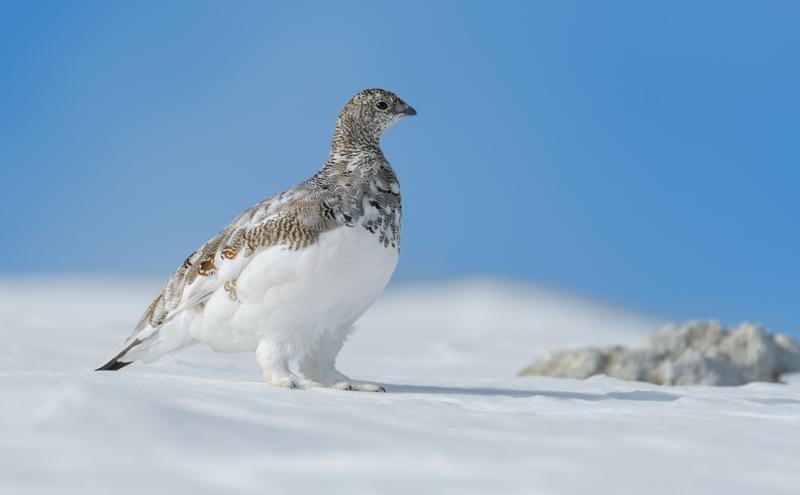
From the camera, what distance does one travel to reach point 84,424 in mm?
3645

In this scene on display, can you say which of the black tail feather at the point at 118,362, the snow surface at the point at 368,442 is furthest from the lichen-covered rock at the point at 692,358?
the black tail feather at the point at 118,362

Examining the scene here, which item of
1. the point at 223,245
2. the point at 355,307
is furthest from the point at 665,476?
the point at 223,245

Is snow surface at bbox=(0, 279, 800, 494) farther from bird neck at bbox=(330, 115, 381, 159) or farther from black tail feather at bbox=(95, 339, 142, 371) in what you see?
bird neck at bbox=(330, 115, 381, 159)

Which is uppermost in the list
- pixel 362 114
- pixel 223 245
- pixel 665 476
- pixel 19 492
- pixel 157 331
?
pixel 362 114

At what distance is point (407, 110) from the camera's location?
6828 mm

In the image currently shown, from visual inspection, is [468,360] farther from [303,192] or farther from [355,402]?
[355,402]

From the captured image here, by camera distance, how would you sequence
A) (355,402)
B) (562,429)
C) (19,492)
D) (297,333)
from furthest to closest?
1. (297,333)
2. (355,402)
3. (562,429)
4. (19,492)

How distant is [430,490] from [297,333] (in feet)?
9.76

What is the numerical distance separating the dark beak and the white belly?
1058mm

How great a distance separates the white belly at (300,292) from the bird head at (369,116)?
2.90 feet

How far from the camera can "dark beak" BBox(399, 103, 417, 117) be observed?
6812 millimetres

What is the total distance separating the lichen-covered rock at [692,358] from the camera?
942cm

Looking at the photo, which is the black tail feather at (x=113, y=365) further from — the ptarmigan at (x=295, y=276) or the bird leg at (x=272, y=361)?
the bird leg at (x=272, y=361)

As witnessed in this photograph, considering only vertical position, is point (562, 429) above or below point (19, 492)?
above
